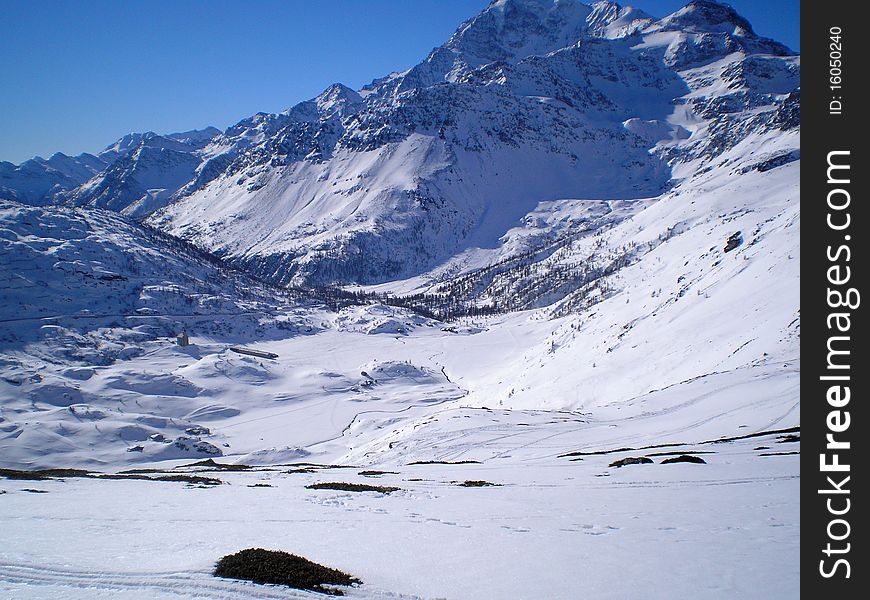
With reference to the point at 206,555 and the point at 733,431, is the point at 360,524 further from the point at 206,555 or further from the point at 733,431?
the point at 733,431

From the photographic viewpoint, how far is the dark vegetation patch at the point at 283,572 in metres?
8.49

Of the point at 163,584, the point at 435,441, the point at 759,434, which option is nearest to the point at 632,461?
the point at 759,434

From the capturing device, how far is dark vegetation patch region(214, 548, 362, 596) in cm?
849

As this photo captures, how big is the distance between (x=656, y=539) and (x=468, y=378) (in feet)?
336

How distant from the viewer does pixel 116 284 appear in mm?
155125

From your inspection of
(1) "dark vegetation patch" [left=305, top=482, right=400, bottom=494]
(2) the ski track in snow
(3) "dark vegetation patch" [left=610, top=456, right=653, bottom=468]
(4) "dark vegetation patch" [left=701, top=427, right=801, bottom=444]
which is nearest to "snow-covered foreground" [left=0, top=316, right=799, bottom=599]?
(2) the ski track in snow

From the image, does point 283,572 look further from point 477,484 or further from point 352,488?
point 477,484
